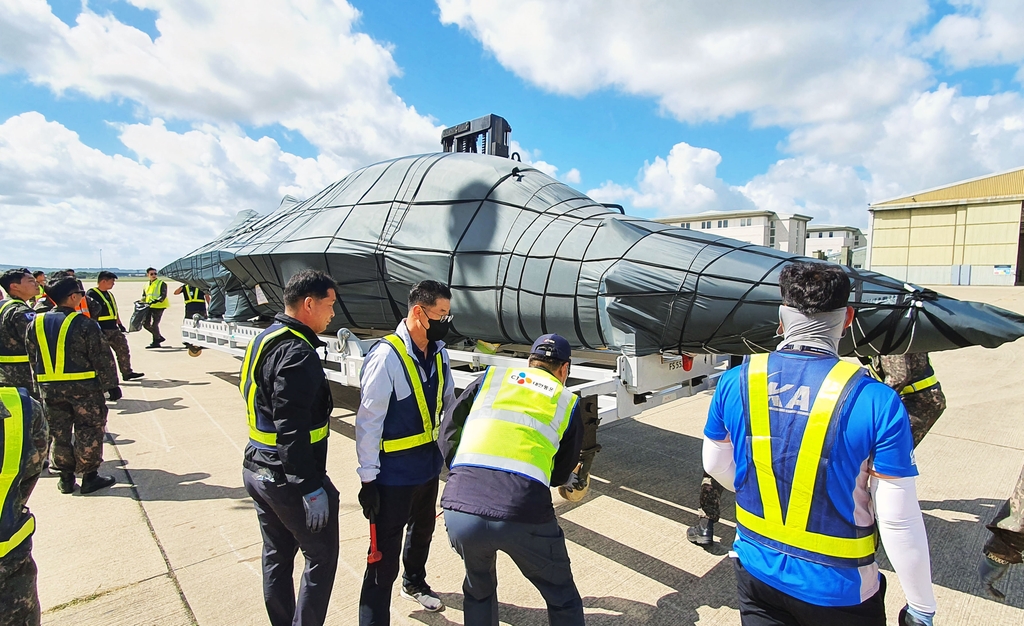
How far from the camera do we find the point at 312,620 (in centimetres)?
233

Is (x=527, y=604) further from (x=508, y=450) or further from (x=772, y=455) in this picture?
(x=772, y=455)

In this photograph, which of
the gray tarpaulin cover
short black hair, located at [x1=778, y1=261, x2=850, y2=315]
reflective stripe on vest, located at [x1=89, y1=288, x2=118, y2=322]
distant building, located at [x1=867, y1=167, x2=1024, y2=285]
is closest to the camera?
short black hair, located at [x1=778, y1=261, x2=850, y2=315]

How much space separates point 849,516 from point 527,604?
6.22ft

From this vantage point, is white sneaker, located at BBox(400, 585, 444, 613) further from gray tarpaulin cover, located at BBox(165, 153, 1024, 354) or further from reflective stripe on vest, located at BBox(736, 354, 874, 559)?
gray tarpaulin cover, located at BBox(165, 153, 1024, 354)

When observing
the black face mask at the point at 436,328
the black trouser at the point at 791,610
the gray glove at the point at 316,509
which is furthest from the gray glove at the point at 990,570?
the gray glove at the point at 316,509

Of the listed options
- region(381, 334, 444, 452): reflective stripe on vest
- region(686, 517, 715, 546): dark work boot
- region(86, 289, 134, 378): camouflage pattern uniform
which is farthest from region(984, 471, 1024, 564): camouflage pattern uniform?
region(86, 289, 134, 378): camouflage pattern uniform

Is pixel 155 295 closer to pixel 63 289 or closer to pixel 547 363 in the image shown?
pixel 63 289

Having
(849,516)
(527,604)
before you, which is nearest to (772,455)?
(849,516)

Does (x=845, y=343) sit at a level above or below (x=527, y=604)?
above

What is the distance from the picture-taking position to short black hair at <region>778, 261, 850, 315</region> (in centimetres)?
168

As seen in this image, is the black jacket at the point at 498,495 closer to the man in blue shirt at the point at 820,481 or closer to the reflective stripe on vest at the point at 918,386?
the man in blue shirt at the point at 820,481

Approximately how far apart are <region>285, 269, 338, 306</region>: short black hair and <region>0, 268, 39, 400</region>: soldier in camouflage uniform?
405 cm

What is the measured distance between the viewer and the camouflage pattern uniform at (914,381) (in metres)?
3.78

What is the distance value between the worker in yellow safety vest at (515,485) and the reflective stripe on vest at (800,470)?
0.74 metres
